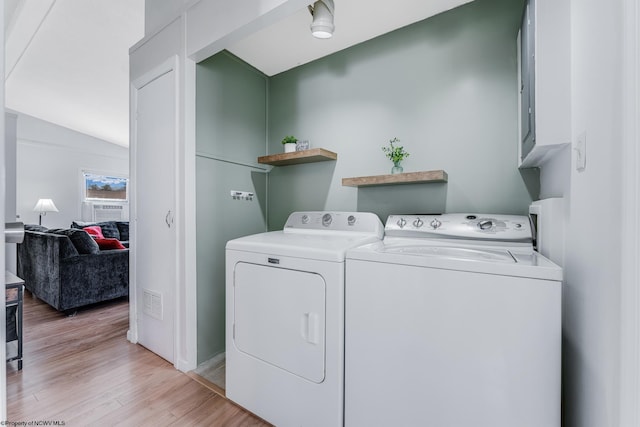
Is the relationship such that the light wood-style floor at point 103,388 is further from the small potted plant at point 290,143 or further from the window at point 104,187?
the window at point 104,187

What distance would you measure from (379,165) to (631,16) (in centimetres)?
147

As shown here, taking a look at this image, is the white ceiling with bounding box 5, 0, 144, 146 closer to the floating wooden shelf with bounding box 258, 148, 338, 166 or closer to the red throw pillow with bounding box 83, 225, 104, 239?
the floating wooden shelf with bounding box 258, 148, 338, 166

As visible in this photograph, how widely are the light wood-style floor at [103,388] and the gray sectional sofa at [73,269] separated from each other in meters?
0.45

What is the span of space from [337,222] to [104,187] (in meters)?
6.87

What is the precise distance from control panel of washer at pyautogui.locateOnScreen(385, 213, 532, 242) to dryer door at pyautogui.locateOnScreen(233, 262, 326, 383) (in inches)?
27.7

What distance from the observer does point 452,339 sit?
1008mm

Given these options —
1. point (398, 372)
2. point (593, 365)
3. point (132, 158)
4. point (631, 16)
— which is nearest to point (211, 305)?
point (132, 158)

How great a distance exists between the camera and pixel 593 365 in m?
0.87

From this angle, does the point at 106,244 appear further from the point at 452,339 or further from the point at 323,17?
the point at 452,339

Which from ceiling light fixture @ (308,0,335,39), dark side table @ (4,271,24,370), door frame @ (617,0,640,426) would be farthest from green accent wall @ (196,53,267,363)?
door frame @ (617,0,640,426)

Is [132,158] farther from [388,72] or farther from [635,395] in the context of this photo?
[635,395]

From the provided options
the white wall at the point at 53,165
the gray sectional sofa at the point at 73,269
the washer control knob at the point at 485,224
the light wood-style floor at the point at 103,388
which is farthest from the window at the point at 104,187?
the washer control knob at the point at 485,224

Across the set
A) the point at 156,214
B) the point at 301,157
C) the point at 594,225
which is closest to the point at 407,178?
the point at 301,157

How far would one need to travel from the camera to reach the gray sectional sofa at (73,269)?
2789 mm
